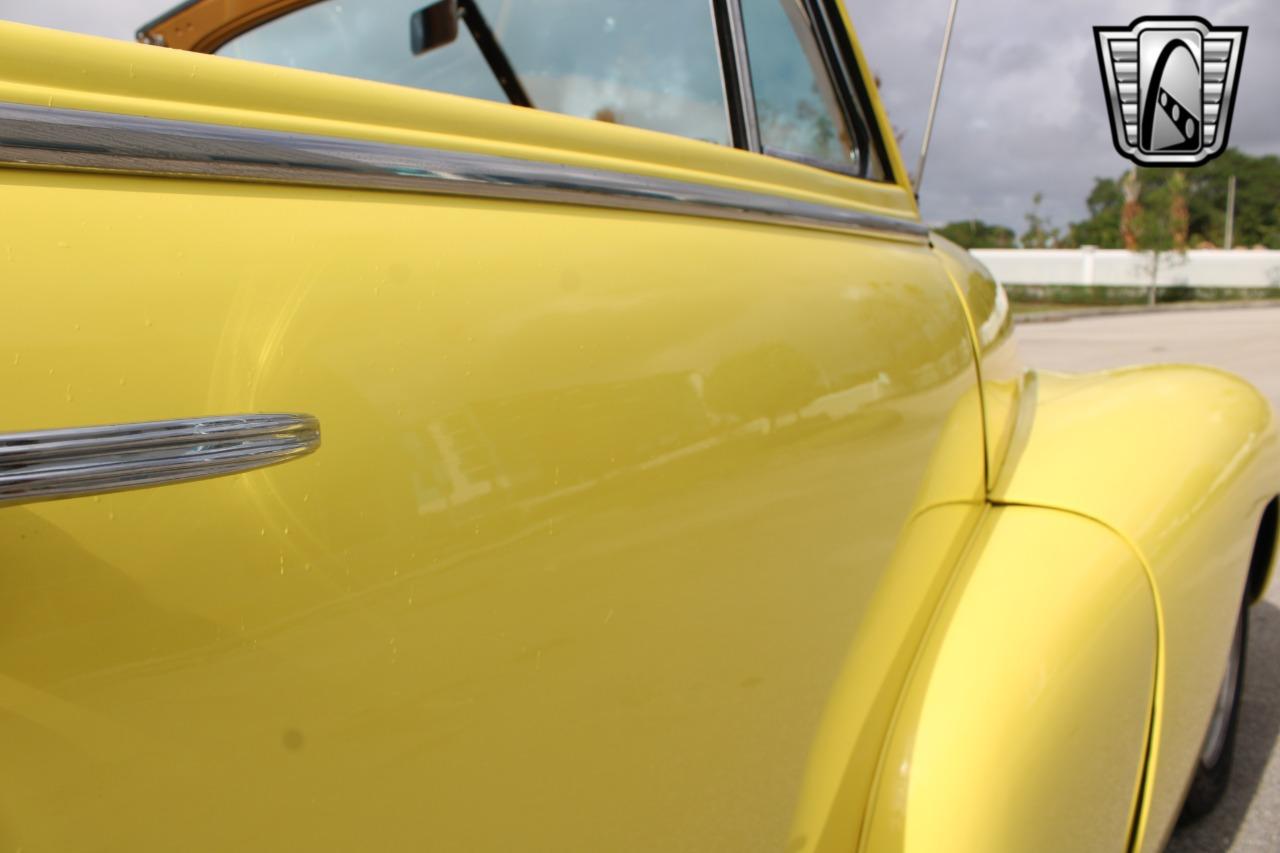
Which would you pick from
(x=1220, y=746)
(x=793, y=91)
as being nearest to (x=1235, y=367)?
(x=1220, y=746)

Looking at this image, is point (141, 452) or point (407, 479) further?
point (407, 479)

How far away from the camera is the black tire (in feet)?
6.82

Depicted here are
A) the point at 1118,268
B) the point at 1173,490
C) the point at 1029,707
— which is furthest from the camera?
the point at 1118,268

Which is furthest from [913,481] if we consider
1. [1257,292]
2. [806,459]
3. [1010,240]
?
[1010,240]

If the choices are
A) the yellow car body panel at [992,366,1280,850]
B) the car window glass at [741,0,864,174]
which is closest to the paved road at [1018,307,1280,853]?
the yellow car body panel at [992,366,1280,850]

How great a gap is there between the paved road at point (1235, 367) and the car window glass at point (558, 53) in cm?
183

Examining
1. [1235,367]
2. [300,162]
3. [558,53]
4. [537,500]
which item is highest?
[558,53]

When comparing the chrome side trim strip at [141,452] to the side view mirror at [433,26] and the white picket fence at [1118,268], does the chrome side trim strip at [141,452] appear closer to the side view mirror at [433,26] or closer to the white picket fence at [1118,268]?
the side view mirror at [433,26]

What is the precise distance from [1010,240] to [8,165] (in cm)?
4761

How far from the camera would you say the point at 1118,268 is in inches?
1307

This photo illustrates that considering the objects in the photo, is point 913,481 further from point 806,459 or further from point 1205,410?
point 1205,410
